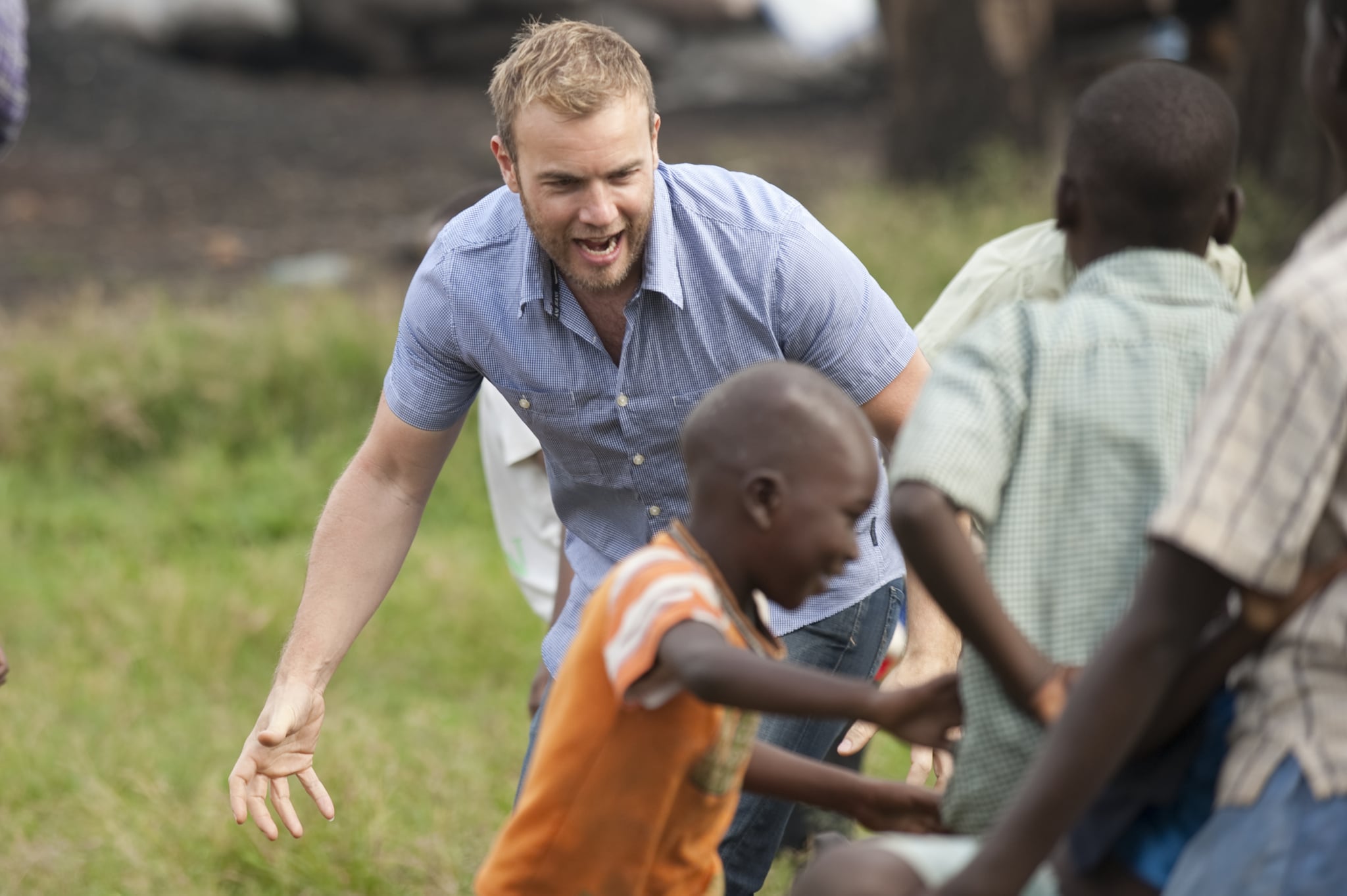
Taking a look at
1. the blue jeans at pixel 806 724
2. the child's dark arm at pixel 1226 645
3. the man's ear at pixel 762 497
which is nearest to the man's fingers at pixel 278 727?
the blue jeans at pixel 806 724

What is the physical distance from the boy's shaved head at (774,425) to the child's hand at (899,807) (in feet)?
1.50

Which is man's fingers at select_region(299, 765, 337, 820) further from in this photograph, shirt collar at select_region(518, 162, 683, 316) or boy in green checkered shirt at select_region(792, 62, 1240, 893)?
boy in green checkered shirt at select_region(792, 62, 1240, 893)

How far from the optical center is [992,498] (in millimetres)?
1777

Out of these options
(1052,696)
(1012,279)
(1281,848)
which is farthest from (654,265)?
(1281,848)

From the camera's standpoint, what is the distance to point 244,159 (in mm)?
12445

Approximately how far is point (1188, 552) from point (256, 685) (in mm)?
4295

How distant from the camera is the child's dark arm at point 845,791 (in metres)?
2.12

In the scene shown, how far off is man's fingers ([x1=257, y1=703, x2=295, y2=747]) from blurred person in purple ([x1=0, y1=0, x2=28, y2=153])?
1163mm

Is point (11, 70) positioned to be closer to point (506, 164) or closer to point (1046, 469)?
point (506, 164)

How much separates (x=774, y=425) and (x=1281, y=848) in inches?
28.4

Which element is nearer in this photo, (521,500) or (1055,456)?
(1055,456)

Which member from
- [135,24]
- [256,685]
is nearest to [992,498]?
[256,685]

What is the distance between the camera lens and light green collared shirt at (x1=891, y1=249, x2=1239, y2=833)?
70.1 inches

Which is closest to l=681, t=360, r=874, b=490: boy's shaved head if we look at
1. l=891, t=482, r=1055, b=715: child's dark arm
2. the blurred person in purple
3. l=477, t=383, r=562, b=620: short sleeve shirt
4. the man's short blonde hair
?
l=891, t=482, r=1055, b=715: child's dark arm
